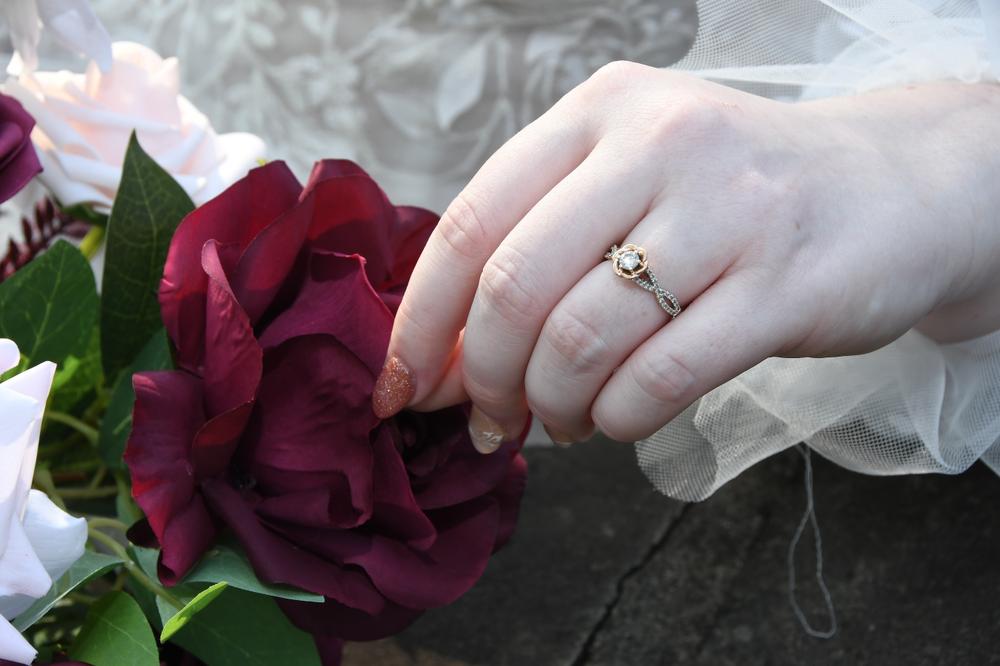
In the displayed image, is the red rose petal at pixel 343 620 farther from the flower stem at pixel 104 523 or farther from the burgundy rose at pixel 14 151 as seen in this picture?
the burgundy rose at pixel 14 151

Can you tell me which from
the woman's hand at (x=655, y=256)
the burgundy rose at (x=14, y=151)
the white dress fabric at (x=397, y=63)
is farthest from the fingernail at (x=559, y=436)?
the white dress fabric at (x=397, y=63)

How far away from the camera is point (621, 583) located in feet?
1.78

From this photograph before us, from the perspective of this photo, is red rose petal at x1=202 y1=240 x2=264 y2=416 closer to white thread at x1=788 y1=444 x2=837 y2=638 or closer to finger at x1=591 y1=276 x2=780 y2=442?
finger at x1=591 y1=276 x2=780 y2=442

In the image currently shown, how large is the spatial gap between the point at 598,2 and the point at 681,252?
549mm

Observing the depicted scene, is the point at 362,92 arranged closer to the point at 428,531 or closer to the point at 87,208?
the point at 87,208

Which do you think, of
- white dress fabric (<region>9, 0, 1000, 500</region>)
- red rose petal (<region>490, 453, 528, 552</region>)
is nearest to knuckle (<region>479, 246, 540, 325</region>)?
red rose petal (<region>490, 453, 528, 552</region>)

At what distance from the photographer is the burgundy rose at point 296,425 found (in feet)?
1.15

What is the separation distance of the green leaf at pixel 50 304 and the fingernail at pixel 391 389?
0.14m

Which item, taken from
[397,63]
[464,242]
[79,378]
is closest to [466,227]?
[464,242]

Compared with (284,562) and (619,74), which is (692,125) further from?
(284,562)

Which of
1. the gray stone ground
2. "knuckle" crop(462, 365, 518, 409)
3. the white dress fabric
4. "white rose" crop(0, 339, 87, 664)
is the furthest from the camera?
the white dress fabric

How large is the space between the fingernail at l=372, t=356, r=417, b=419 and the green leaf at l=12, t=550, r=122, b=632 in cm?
11

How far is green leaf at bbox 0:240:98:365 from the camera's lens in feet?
1.32

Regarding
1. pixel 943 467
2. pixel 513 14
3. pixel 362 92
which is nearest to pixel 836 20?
pixel 943 467
